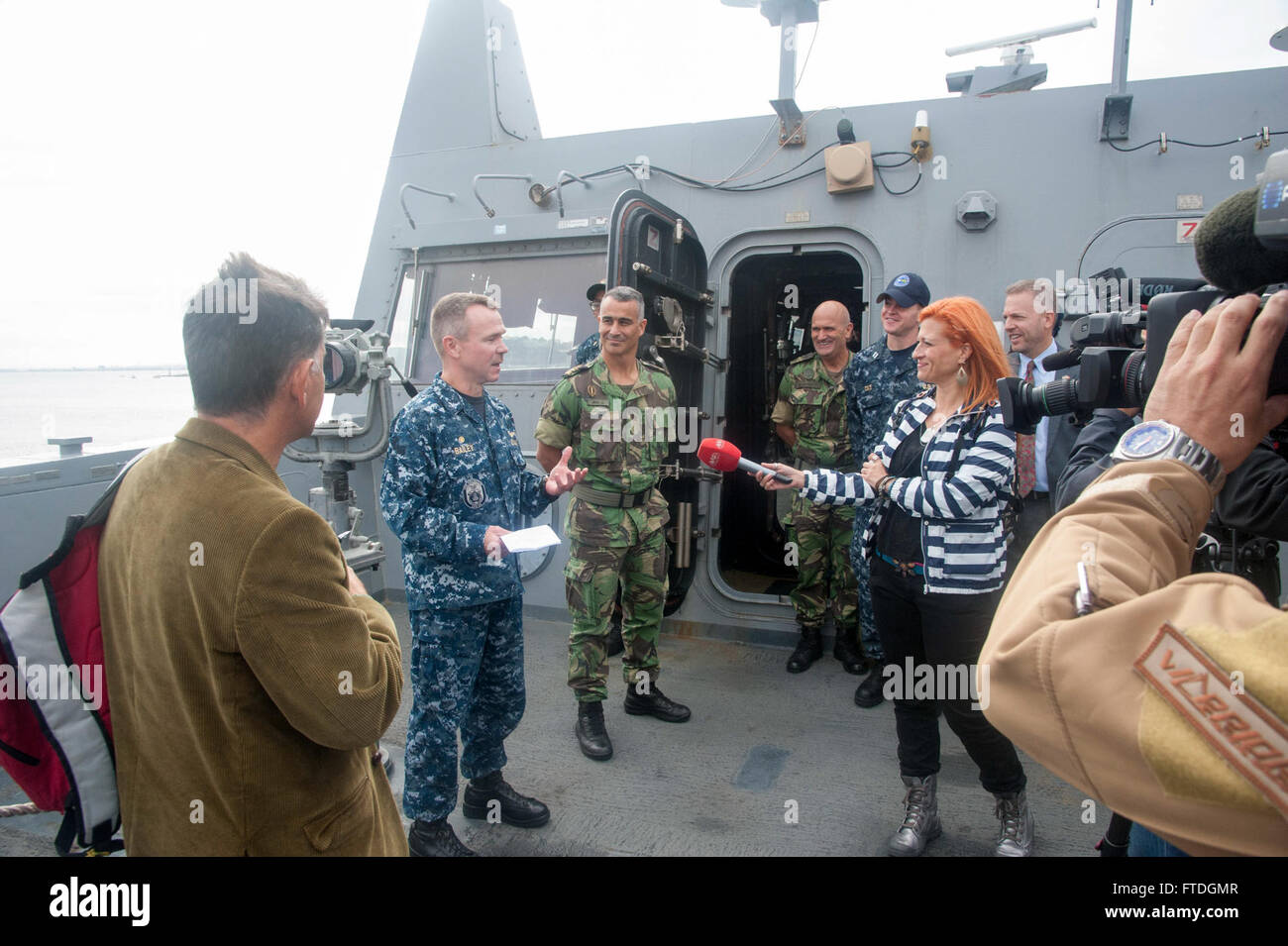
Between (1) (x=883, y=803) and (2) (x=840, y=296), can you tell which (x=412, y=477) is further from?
(2) (x=840, y=296)

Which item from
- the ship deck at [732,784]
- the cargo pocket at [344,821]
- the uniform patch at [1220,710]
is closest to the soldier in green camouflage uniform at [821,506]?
the ship deck at [732,784]

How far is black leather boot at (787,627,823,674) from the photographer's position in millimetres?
3908

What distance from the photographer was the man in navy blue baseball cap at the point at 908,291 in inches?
143

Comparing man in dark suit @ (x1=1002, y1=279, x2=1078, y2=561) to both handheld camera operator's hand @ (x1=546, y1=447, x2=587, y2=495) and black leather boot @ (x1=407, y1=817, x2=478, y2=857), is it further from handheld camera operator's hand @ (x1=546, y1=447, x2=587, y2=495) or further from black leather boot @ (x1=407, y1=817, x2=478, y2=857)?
black leather boot @ (x1=407, y1=817, x2=478, y2=857)

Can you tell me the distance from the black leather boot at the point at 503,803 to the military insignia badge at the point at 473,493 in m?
0.92

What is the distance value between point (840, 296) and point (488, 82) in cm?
295

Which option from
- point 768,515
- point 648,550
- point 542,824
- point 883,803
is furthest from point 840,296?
point 542,824

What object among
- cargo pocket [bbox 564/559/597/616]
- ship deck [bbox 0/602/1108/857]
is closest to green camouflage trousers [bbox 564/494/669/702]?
cargo pocket [bbox 564/559/597/616]

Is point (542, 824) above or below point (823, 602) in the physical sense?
below

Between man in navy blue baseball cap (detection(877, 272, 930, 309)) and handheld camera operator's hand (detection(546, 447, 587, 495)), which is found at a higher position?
man in navy blue baseball cap (detection(877, 272, 930, 309))

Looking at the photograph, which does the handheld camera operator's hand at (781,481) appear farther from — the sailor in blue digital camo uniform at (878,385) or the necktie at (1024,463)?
the sailor in blue digital camo uniform at (878,385)

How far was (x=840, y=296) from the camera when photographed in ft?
19.6

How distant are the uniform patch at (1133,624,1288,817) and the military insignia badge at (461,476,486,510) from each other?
78.3 inches

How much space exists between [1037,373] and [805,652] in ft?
5.70
